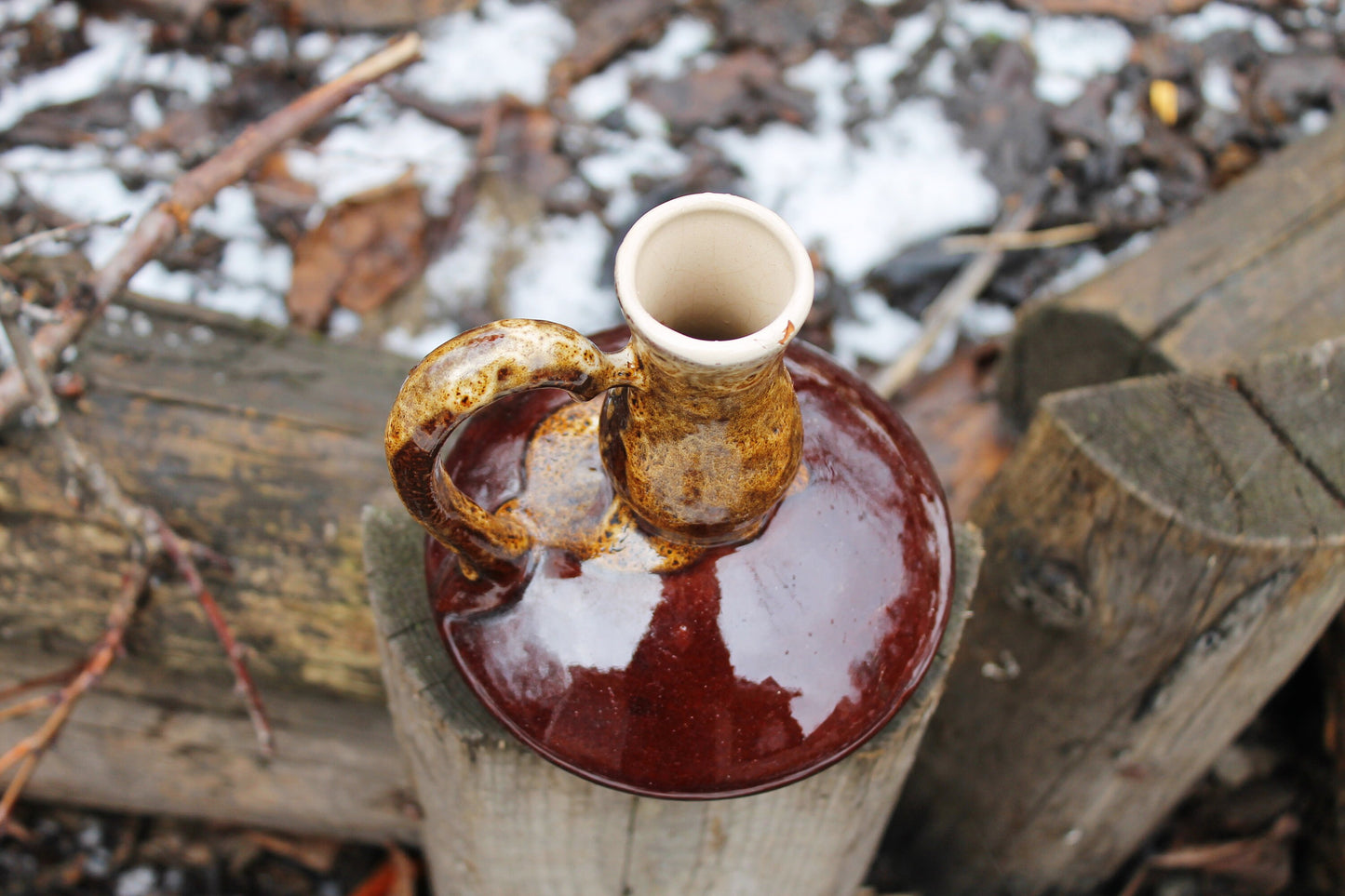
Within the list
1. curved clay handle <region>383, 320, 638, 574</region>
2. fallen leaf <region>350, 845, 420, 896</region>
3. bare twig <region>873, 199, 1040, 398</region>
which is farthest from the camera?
bare twig <region>873, 199, 1040, 398</region>

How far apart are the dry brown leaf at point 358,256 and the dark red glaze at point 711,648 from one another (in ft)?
5.67

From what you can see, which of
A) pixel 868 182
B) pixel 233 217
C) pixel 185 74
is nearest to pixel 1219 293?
pixel 868 182

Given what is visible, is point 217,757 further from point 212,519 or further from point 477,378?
point 477,378

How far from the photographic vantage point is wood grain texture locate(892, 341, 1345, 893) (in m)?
1.39

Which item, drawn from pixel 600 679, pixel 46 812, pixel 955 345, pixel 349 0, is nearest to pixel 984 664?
pixel 600 679

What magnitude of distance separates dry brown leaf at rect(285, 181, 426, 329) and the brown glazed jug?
1.65 metres

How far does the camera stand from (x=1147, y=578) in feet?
4.67

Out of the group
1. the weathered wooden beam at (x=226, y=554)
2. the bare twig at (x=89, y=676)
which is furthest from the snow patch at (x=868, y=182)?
the bare twig at (x=89, y=676)

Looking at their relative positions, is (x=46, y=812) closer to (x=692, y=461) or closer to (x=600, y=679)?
(x=600, y=679)

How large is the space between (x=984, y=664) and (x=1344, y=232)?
1.18 m

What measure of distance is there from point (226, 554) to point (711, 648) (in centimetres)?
101

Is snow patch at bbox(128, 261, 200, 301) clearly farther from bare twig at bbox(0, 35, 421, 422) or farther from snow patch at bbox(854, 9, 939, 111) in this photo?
snow patch at bbox(854, 9, 939, 111)

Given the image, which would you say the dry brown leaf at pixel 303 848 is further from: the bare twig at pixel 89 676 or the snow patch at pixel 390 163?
the snow patch at pixel 390 163

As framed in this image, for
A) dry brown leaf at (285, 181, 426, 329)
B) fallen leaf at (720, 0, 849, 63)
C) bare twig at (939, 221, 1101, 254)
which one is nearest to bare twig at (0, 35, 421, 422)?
dry brown leaf at (285, 181, 426, 329)
